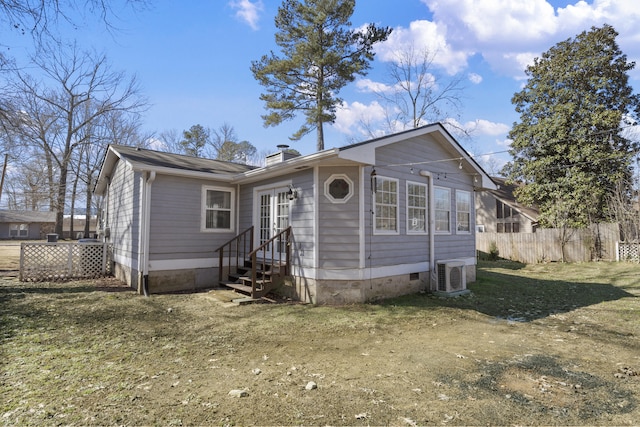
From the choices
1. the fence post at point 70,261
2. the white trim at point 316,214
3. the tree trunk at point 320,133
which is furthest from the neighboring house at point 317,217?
the tree trunk at point 320,133

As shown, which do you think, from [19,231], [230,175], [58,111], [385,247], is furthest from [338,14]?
[19,231]

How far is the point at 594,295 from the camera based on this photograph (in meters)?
8.44

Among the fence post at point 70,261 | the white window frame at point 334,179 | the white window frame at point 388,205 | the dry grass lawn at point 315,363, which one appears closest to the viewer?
the dry grass lawn at point 315,363

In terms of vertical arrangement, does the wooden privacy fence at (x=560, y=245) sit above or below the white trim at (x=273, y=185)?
below

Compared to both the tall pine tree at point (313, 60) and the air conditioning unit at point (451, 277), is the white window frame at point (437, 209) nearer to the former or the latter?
the air conditioning unit at point (451, 277)

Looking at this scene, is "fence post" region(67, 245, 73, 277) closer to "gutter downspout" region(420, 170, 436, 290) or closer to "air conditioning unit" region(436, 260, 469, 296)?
"gutter downspout" region(420, 170, 436, 290)

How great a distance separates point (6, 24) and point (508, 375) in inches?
313

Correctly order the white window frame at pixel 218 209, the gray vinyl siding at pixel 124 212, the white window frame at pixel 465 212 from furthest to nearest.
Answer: the white window frame at pixel 465 212 < the white window frame at pixel 218 209 < the gray vinyl siding at pixel 124 212

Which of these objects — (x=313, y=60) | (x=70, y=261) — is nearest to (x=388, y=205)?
(x=70, y=261)

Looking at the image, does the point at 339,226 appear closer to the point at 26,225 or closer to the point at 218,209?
the point at 218,209

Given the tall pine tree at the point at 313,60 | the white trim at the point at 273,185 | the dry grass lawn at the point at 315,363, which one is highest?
the tall pine tree at the point at 313,60

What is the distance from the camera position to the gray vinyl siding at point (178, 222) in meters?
8.24

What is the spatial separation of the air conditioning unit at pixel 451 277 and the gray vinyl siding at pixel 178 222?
5893 mm

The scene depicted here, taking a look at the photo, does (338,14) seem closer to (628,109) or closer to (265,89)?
(265,89)
